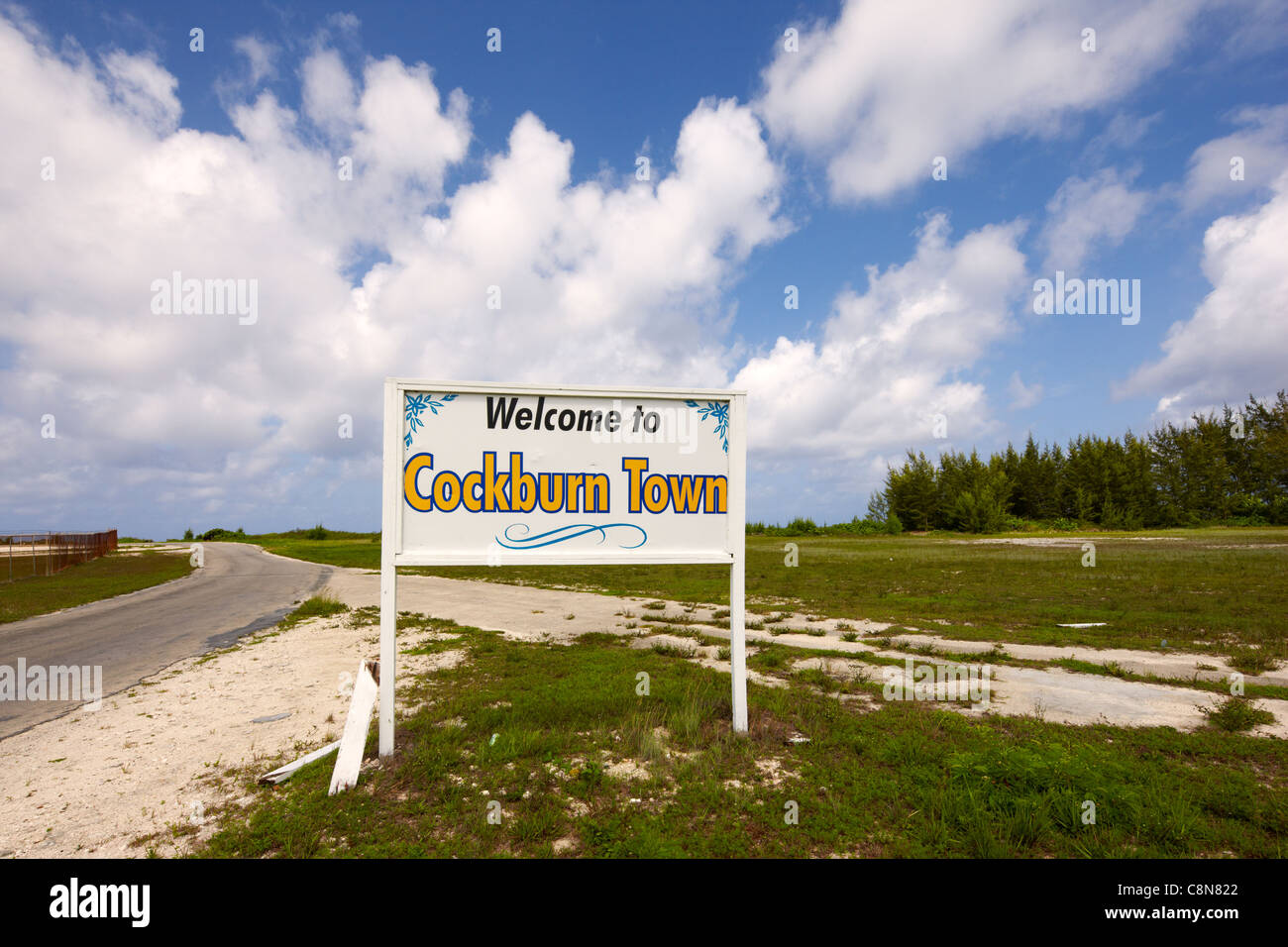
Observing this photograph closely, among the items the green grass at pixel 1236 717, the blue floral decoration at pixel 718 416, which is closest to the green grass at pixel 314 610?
the blue floral decoration at pixel 718 416

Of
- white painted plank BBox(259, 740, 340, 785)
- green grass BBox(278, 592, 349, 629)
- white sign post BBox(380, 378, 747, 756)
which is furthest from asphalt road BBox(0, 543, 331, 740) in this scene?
white sign post BBox(380, 378, 747, 756)

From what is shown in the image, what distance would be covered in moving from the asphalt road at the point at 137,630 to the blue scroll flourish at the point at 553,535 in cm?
627

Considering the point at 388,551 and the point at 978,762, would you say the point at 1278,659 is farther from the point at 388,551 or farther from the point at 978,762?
the point at 388,551

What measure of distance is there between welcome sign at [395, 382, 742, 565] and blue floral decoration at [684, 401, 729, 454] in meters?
0.01

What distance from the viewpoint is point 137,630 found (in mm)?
12797

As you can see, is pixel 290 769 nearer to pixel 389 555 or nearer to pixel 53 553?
pixel 389 555

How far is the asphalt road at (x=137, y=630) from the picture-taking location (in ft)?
28.3

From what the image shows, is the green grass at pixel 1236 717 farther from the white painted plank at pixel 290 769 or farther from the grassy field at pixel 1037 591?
the white painted plank at pixel 290 769

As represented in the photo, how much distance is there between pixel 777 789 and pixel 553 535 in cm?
304

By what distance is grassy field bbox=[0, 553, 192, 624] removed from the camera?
1657 cm

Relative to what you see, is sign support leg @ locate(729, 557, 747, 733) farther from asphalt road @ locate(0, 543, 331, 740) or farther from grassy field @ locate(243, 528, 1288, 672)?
asphalt road @ locate(0, 543, 331, 740)
